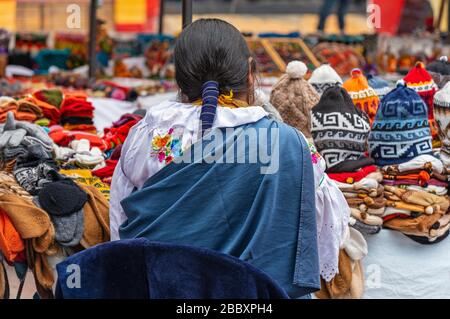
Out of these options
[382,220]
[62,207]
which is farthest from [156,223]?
[382,220]

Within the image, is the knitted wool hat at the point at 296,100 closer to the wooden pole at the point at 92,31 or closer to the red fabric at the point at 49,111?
the red fabric at the point at 49,111

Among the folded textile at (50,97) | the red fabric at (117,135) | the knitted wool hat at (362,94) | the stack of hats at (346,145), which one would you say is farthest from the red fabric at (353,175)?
the folded textile at (50,97)

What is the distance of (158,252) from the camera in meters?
1.66

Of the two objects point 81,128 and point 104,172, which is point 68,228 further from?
point 81,128

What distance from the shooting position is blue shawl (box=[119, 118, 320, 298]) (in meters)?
2.00

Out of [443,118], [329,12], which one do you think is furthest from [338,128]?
[329,12]

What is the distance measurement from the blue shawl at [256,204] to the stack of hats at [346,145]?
2.75 ft

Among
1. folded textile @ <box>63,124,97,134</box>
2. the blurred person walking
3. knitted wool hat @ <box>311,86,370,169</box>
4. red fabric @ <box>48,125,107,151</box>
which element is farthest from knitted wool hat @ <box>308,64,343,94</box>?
the blurred person walking

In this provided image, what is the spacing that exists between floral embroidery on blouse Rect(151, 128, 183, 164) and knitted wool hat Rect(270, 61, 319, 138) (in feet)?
3.59

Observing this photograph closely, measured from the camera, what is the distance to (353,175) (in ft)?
9.45

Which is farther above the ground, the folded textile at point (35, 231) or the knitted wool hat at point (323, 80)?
the knitted wool hat at point (323, 80)

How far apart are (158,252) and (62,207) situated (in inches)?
41.4

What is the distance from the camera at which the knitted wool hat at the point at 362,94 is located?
337cm

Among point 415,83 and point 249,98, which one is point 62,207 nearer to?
point 249,98
